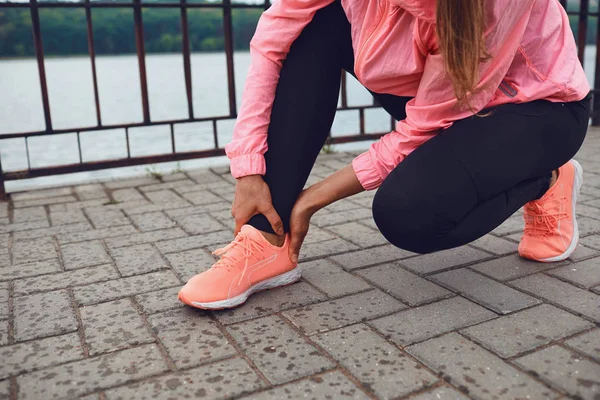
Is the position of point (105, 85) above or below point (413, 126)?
below

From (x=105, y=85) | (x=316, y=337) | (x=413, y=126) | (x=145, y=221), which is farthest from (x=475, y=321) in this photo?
(x=105, y=85)

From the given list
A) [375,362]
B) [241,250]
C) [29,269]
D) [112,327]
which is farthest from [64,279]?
[375,362]

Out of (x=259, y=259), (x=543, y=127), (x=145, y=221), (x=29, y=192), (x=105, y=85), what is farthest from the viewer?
(x=105, y=85)

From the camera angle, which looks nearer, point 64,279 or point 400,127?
point 400,127

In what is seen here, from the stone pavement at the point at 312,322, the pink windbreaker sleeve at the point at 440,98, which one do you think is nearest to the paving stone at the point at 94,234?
the stone pavement at the point at 312,322

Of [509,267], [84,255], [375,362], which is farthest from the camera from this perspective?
[84,255]

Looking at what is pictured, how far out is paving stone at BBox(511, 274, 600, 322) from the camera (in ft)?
5.39

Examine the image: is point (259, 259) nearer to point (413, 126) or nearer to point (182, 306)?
point (182, 306)

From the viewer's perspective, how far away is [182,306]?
1759 mm

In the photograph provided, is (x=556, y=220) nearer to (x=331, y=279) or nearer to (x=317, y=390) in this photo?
Answer: (x=331, y=279)

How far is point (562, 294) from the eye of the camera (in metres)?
1.75

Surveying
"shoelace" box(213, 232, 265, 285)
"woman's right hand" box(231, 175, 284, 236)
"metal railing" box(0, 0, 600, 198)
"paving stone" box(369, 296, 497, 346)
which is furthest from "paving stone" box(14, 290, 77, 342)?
"metal railing" box(0, 0, 600, 198)

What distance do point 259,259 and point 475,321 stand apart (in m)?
0.60

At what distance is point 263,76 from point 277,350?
75 centimetres
